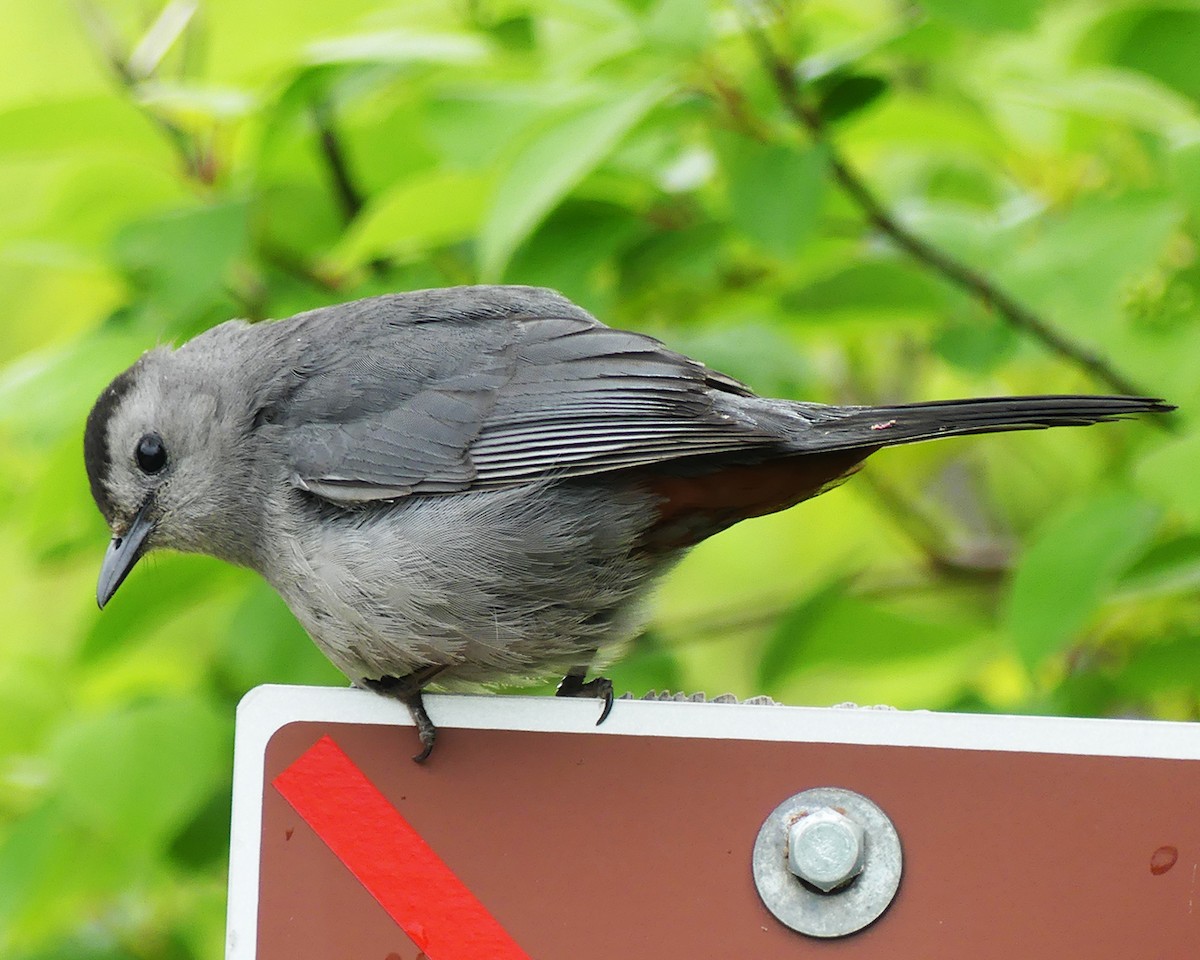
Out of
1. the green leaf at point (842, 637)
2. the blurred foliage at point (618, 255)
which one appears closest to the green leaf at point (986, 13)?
the blurred foliage at point (618, 255)

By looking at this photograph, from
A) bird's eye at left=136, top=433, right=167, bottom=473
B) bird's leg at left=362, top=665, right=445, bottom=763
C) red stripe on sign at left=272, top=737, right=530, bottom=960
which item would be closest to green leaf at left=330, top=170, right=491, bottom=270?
bird's eye at left=136, top=433, right=167, bottom=473

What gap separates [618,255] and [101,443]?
41.0 inches

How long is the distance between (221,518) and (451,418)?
0.54 m

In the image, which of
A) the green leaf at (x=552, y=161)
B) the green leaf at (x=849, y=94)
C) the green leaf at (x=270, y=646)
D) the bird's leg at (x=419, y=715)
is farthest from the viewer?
the green leaf at (x=270, y=646)

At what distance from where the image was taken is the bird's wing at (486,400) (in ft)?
7.64

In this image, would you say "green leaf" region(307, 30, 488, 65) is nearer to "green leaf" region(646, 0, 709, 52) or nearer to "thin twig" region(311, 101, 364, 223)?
"thin twig" region(311, 101, 364, 223)

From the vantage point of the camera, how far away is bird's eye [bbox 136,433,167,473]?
2861mm

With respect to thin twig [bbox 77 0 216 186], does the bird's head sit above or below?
below

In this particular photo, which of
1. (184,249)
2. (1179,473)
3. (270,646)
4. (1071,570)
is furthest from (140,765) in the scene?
(1179,473)

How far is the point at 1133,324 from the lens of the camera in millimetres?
2357

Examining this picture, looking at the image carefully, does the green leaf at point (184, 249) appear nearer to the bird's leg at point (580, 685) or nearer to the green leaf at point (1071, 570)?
the bird's leg at point (580, 685)

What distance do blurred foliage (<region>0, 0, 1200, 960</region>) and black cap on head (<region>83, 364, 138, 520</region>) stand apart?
4 centimetres

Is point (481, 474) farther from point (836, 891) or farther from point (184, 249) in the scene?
point (836, 891)

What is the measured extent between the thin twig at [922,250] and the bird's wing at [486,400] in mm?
394
